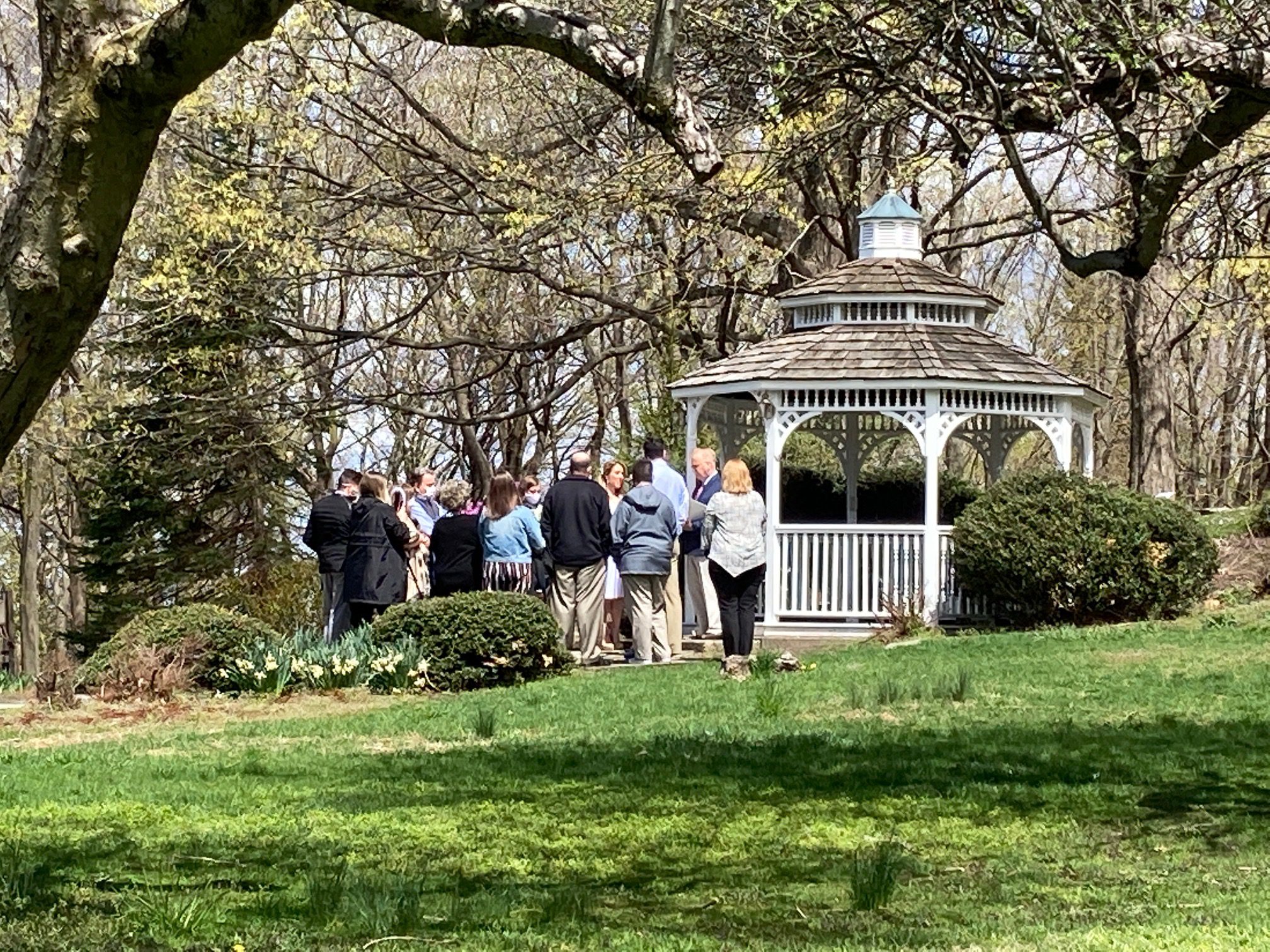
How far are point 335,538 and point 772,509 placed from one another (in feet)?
17.9

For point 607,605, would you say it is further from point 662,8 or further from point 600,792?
point 662,8

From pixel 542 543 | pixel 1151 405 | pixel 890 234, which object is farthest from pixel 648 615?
pixel 1151 405

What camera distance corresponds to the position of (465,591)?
16.9m

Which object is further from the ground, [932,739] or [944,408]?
[944,408]

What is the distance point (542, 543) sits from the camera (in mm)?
17688

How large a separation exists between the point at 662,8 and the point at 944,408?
1599 cm

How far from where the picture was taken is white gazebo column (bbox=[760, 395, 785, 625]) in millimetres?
20703

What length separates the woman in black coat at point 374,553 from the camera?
55.6 feet

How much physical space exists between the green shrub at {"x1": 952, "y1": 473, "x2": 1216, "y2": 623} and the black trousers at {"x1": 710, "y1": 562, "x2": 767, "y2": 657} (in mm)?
4273

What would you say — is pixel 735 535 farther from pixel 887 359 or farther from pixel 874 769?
pixel 887 359

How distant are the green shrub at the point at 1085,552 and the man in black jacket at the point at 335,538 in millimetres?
6502

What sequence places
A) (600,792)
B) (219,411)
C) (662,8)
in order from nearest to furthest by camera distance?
(662,8)
(600,792)
(219,411)

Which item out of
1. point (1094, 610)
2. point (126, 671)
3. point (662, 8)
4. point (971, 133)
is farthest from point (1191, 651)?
point (662, 8)

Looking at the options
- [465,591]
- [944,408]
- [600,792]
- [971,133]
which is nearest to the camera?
[600,792]
